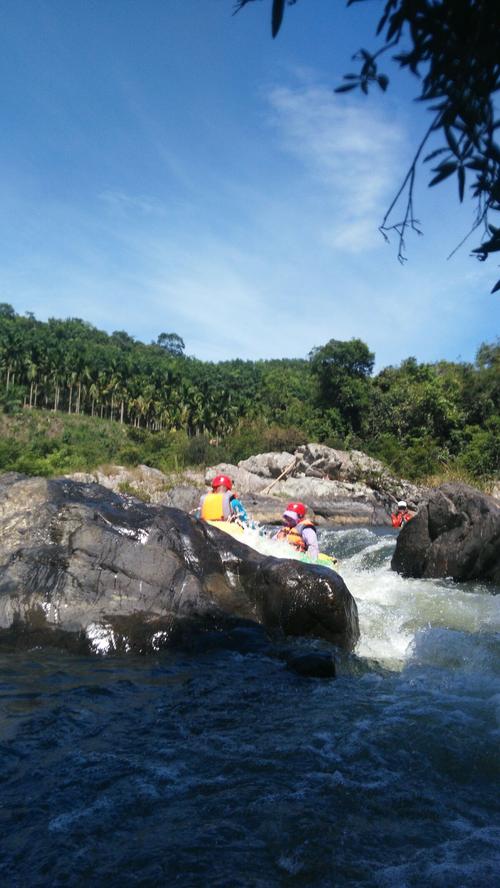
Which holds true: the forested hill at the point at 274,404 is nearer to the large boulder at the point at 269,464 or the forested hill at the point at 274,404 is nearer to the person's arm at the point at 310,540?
the large boulder at the point at 269,464

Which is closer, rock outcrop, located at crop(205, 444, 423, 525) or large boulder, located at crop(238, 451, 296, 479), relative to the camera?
rock outcrop, located at crop(205, 444, 423, 525)

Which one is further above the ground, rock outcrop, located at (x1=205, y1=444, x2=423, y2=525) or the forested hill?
the forested hill

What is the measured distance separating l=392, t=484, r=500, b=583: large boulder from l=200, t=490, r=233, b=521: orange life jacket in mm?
3526

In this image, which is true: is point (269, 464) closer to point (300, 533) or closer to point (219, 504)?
point (300, 533)

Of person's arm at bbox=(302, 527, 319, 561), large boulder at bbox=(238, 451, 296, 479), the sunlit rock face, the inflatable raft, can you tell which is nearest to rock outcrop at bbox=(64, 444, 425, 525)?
large boulder at bbox=(238, 451, 296, 479)

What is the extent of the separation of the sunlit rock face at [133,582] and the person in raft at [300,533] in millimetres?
2622

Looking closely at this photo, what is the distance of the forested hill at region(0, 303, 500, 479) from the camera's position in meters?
41.4

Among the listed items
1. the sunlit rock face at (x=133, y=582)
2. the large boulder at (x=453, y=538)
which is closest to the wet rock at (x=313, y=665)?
the sunlit rock face at (x=133, y=582)

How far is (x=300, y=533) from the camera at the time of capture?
10.2 meters

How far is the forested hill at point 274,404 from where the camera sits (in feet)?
136

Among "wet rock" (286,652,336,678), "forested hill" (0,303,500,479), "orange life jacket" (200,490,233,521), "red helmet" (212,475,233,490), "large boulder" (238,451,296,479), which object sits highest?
"forested hill" (0,303,500,479)

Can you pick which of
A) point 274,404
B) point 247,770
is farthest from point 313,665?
point 274,404

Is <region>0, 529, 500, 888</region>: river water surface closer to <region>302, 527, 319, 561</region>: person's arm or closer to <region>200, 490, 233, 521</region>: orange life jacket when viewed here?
<region>302, 527, 319, 561</region>: person's arm

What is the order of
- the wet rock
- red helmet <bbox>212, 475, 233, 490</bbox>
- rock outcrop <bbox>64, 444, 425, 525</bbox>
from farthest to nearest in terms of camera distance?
rock outcrop <bbox>64, 444, 425, 525</bbox> → red helmet <bbox>212, 475, 233, 490</bbox> → the wet rock
